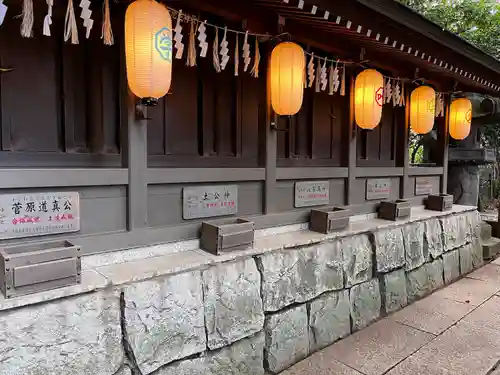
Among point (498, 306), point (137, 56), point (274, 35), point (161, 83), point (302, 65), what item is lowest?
point (498, 306)

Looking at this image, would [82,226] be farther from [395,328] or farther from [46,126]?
[395,328]

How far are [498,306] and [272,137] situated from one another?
4.92 meters

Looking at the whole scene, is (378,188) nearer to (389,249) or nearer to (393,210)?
(393,210)

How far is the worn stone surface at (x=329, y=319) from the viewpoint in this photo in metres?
4.40

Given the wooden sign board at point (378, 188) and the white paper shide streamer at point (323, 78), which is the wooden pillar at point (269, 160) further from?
the wooden sign board at point (378, 188)

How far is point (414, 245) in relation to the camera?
19.9 ft

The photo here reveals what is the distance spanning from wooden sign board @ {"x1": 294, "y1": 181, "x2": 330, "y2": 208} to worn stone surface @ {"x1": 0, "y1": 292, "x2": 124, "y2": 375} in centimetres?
277

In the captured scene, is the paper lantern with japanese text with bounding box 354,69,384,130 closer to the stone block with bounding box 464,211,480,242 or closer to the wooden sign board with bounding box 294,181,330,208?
the wooden sign board with bounding box 294,181,330,208

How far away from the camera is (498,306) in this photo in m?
5.76

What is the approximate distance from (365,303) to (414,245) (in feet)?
5.45

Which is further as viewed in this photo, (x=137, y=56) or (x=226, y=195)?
(x=226, y=195)

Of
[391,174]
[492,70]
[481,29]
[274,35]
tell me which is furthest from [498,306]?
[481,29]

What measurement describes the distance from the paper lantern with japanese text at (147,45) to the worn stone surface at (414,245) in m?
4.86

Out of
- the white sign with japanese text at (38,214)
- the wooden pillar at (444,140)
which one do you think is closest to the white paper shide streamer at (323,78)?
the white sign with japanese text at (38,214)
